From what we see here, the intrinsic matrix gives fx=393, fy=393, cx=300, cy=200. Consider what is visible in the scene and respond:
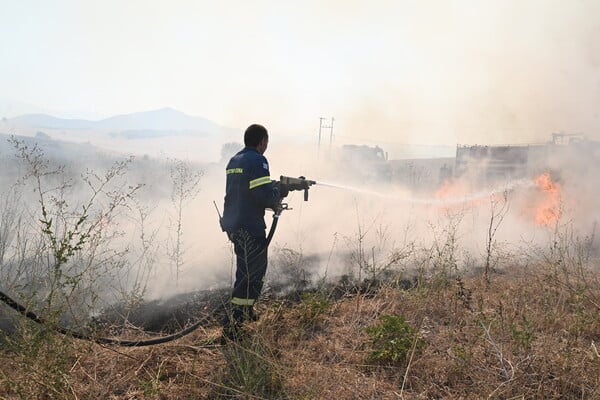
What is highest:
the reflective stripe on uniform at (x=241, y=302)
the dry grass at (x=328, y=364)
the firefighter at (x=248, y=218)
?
the firefighter at (x=248, y=218)

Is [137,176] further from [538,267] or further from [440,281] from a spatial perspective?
[538,267]

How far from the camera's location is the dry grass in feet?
8.05

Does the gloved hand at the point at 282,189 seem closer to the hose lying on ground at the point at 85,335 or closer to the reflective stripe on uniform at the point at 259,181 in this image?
the reflective stripe on uniform at the point at 259,181

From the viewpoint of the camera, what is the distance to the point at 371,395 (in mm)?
2557

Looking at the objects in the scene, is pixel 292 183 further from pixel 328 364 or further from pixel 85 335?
pixel 85 335

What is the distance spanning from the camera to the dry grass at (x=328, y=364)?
2455 millimetres

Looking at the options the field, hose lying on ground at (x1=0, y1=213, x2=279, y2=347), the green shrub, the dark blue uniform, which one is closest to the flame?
the field

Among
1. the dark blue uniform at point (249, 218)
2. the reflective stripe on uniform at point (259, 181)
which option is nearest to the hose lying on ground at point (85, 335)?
the dark blue uniform at point (249, 218)

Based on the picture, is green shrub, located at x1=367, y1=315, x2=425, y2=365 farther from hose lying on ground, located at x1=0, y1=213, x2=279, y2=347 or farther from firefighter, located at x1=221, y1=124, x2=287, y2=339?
hose lying on ground, located at x1=0, y1=213, x2=279, y2=347

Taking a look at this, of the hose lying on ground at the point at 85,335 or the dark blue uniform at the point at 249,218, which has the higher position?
the dark blue uniform at the point at 249,218

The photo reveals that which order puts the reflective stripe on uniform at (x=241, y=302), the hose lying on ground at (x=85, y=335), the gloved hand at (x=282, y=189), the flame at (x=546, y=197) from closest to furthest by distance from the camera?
1. the hose lying on ground at (x=85, y=335)
2. the reflective stripe on uniform at (x=241, y=302)
3. the gloved hand at (x=282, y=189)
4. the flame at (x=546, y=197)

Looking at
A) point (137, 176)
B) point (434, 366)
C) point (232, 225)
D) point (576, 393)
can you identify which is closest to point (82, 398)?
point (232, 225)

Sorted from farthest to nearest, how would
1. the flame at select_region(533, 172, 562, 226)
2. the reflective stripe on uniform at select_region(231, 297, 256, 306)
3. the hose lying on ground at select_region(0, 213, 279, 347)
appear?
the flame at select_region(533, 172, 562, 226)
the reflective stripe on uniform at select_region(231, 297, 256, 306)
the hose lying on ground at select_region(0, 213, 279, 347)

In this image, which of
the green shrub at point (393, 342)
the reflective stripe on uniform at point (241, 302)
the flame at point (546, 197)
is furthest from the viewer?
the flame at point (546, 197)
